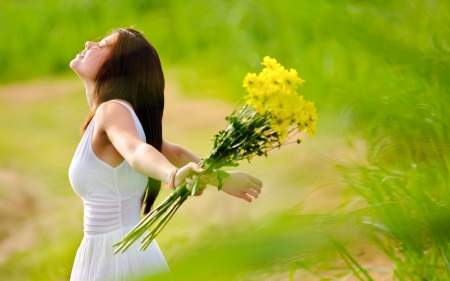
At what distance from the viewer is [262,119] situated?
103 cm

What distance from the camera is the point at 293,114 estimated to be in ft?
3.00

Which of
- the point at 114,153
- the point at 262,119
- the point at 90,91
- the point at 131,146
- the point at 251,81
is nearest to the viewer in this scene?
the point at 251,81

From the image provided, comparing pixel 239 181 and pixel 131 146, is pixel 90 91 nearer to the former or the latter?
pixel 131 146

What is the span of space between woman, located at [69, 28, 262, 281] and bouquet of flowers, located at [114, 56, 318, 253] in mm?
355

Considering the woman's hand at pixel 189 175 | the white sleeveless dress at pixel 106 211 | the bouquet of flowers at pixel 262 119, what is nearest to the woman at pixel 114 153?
the white sleeveless dress at pixel 106 211

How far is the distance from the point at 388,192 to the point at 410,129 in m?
0.76

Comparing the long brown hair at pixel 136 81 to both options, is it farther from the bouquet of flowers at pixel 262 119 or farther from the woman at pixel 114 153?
the bouquet of flowers at pixel 262 119

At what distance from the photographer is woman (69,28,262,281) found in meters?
1.49

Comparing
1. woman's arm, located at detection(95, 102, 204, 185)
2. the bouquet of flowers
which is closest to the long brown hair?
woman's arm, located at detection(95, 102, 204, 185)

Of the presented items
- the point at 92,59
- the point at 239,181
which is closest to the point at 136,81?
the point at 92,59

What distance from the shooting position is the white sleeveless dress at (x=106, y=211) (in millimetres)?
1504

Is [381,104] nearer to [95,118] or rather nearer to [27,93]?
[95,118]

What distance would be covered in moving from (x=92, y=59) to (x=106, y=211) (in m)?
0.33

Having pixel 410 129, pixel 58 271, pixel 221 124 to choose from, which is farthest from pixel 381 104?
pixel 221 124
